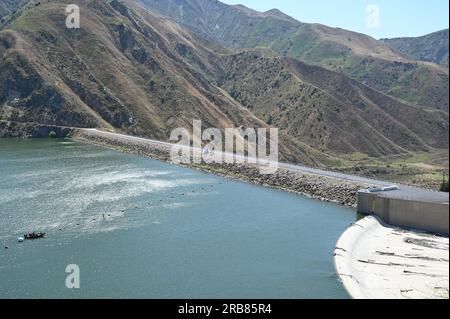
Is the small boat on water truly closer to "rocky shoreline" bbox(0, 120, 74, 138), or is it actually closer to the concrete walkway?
the concrete walkway

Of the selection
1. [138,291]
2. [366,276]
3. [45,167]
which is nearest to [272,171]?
[45,167]

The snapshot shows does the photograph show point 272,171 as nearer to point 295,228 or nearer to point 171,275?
point 295,228

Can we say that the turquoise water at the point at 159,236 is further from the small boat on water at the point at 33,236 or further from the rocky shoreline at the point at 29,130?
the rocky shoreline at the point at 29,130

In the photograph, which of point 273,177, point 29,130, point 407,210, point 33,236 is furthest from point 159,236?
point 29,130

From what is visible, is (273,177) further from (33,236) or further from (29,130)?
(29,130)

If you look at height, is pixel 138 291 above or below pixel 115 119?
below

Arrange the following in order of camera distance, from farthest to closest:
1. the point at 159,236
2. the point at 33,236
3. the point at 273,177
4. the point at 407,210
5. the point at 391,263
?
the point at 273,177 < the point at 407,210 < the point at 159,236 < the point at 33,236 < the point at 391,263
